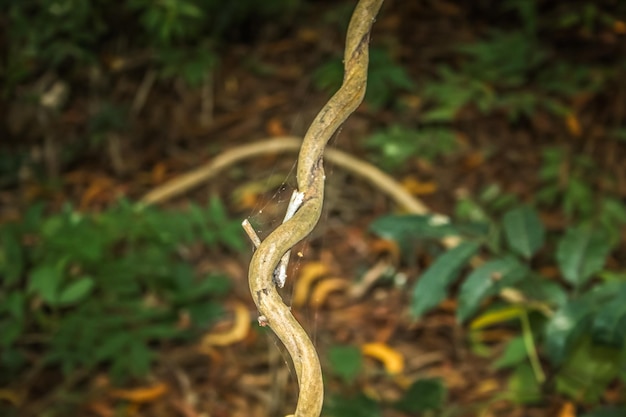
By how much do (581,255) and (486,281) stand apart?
0.28 metres

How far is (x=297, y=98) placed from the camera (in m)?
4.07

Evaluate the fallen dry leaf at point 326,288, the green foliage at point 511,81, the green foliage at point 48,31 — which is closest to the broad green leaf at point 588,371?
the fallen dry leaf at point 326,288

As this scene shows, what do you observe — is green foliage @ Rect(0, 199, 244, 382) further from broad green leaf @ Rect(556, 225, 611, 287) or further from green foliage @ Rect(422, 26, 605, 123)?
green foliage @ Rect(422, 26, 605, 123)

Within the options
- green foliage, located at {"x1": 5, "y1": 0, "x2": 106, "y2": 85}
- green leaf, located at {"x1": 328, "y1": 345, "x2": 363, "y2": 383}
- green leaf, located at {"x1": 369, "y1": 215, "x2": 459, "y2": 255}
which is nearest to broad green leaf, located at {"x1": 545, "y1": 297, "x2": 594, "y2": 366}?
green leaf, located at {"x1": 369, "y1": 215, "x2": 459, "y2": 255}

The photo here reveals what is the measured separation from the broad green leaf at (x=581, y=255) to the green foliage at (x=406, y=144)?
60.4 inches

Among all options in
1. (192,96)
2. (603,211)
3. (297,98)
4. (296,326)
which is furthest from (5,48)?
(296,326)

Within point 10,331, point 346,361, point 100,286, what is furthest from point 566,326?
point 10,331

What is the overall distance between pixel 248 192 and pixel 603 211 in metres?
1.49

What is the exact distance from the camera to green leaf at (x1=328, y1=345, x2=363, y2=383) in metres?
2.54

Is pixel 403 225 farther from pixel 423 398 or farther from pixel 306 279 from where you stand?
pixel 306 279

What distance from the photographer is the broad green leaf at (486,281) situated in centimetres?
187

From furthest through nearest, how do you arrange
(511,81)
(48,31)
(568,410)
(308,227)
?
(511,81), (48,31), (568,410), (308,227)

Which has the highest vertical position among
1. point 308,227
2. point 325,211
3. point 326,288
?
point 308,227

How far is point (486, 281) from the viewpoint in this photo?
6.23 ft
